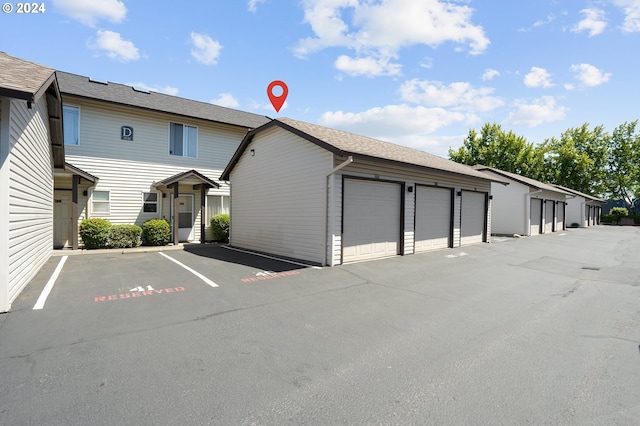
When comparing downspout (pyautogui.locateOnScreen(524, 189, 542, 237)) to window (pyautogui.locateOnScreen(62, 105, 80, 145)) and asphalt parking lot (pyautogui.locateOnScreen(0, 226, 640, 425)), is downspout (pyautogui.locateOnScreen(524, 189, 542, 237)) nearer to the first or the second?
asphalt parking lot (pyautogui.locateOnScreen(0, 226, 640, 425))

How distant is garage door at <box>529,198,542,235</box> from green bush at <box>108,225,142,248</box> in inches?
936

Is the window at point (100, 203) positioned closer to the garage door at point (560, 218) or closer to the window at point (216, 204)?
the window at point (216, 204)

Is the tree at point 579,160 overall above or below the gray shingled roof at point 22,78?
above

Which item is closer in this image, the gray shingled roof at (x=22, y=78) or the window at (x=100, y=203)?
the gray shingled roof at (x=22, y=78)

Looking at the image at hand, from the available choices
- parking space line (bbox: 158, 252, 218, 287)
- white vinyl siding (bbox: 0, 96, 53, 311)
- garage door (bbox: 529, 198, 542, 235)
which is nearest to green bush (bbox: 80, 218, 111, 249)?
white vinyl siding (bbox: 0, 96, 53, 311)

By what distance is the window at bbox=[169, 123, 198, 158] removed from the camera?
605 inches

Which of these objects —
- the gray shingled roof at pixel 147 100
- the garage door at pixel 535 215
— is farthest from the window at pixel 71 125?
the garage door at pixel 535 215

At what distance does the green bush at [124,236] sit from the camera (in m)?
13.0

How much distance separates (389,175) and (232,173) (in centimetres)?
764

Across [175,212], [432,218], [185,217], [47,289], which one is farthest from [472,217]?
[47,289]

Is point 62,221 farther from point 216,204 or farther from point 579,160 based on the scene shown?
point 579,160

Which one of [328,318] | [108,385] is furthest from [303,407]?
[328,318]

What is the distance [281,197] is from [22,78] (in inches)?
286

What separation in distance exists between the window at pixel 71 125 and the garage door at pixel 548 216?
29.7 metres
